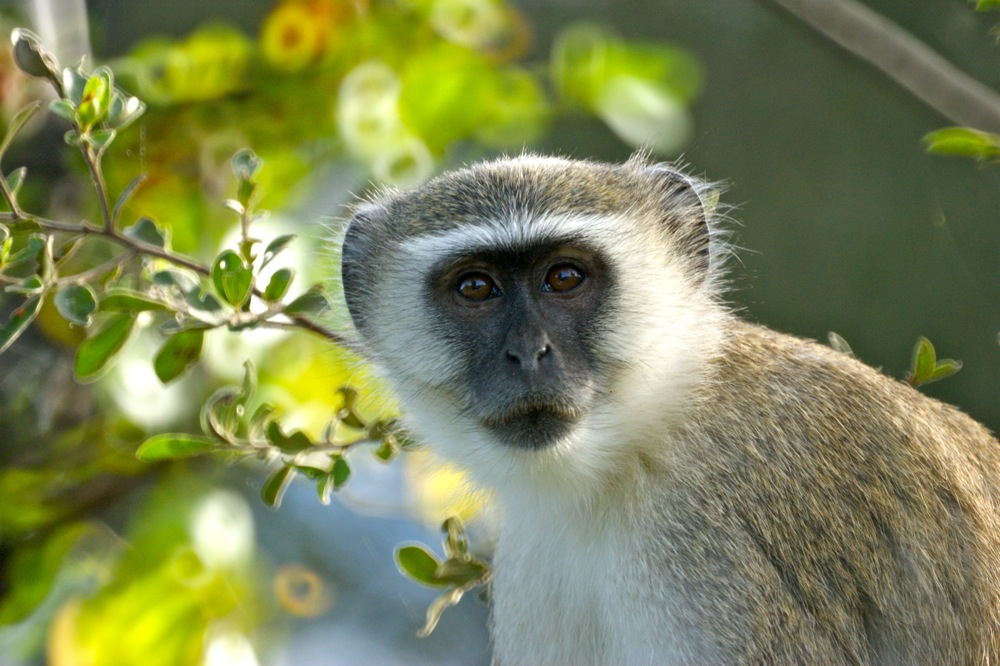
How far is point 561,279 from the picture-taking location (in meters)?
3.55

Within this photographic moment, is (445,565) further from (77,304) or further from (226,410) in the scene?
(77,304)

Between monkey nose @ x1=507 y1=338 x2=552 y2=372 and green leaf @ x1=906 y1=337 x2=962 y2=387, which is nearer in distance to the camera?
monkey nose @ x1=507 y1=338 x2=552 y2=372

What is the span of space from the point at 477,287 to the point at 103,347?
1.15m

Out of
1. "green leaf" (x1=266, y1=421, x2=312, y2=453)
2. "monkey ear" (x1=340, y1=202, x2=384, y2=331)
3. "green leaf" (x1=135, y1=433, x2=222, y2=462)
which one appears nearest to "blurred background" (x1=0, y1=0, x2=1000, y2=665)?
"monkey ear" (x1=340, y1=202, x2=384, y2=331)

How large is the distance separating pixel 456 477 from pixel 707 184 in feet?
4.80

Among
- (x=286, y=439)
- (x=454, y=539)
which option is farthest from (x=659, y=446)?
(x=286, y=439)

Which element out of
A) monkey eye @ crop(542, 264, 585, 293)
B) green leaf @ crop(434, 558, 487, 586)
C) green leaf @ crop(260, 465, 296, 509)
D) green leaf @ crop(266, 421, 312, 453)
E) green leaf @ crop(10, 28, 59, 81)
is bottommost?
green leaf @ crop(434, 558, 487, 586)

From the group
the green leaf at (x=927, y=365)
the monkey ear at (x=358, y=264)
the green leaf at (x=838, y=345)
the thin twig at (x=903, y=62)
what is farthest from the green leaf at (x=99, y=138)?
the thin twig at (x=903, y=62)

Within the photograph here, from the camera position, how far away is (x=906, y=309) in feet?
32.3

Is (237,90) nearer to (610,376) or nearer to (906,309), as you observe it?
(610,376)

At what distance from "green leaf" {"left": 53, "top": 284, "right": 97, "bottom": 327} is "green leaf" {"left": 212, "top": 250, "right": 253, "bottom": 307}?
319 millimetres

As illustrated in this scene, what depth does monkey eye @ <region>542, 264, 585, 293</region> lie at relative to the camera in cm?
354

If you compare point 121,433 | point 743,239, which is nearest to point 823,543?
point 121,433

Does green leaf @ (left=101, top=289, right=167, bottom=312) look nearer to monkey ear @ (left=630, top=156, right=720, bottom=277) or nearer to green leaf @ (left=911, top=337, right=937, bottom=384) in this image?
monkey ear @ (left=630, top=156, right=720, bottom=277)
